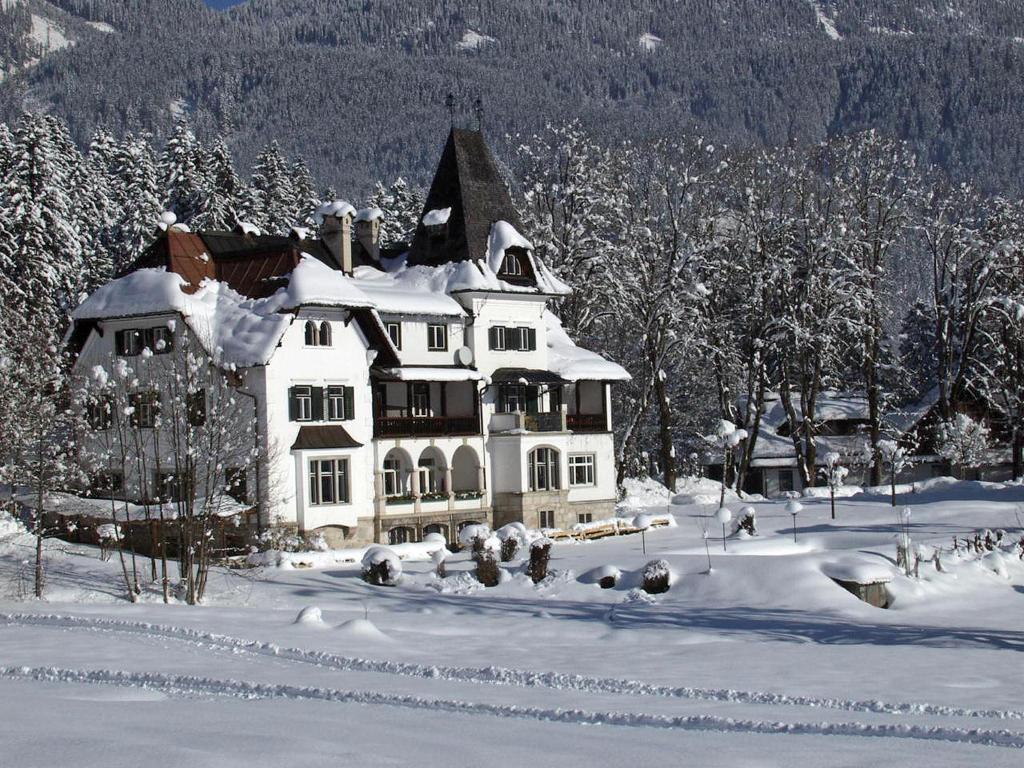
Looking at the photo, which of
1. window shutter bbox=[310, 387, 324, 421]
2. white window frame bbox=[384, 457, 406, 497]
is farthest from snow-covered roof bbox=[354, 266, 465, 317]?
white window frame bbox=[384, 457, 406, 497]

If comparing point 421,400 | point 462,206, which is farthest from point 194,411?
point 462,206

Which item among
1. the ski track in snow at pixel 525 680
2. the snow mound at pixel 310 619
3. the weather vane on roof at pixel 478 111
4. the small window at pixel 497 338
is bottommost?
the ski track in snow at pixel 525 680

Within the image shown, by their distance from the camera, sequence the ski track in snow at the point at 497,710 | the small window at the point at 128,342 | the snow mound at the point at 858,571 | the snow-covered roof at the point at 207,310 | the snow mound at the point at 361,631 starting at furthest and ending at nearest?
the small window at the point at 128,342 → the snow-covered roof at the point at 207,310 → the snow mound at the point at 858,571 → the snow mound at the point at 361,631 → the ski track in snow at the point at 497,710

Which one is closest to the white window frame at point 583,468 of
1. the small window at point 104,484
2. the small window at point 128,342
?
the small window at point 104,484

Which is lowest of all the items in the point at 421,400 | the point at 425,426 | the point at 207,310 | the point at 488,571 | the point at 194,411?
the point at 488,571

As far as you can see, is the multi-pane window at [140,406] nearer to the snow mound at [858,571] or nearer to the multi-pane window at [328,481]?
the multi-pane window at [328,481]

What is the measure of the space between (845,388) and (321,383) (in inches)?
1608

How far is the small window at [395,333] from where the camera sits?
44812 millimetres

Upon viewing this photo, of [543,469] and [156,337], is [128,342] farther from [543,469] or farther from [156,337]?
[543,469]

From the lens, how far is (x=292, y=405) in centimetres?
4100

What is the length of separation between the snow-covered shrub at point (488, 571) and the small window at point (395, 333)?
512 inches

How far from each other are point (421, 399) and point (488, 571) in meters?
13.4

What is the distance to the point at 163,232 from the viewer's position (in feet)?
140

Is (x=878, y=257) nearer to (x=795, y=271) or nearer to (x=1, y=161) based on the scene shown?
(x=795, y=271)
